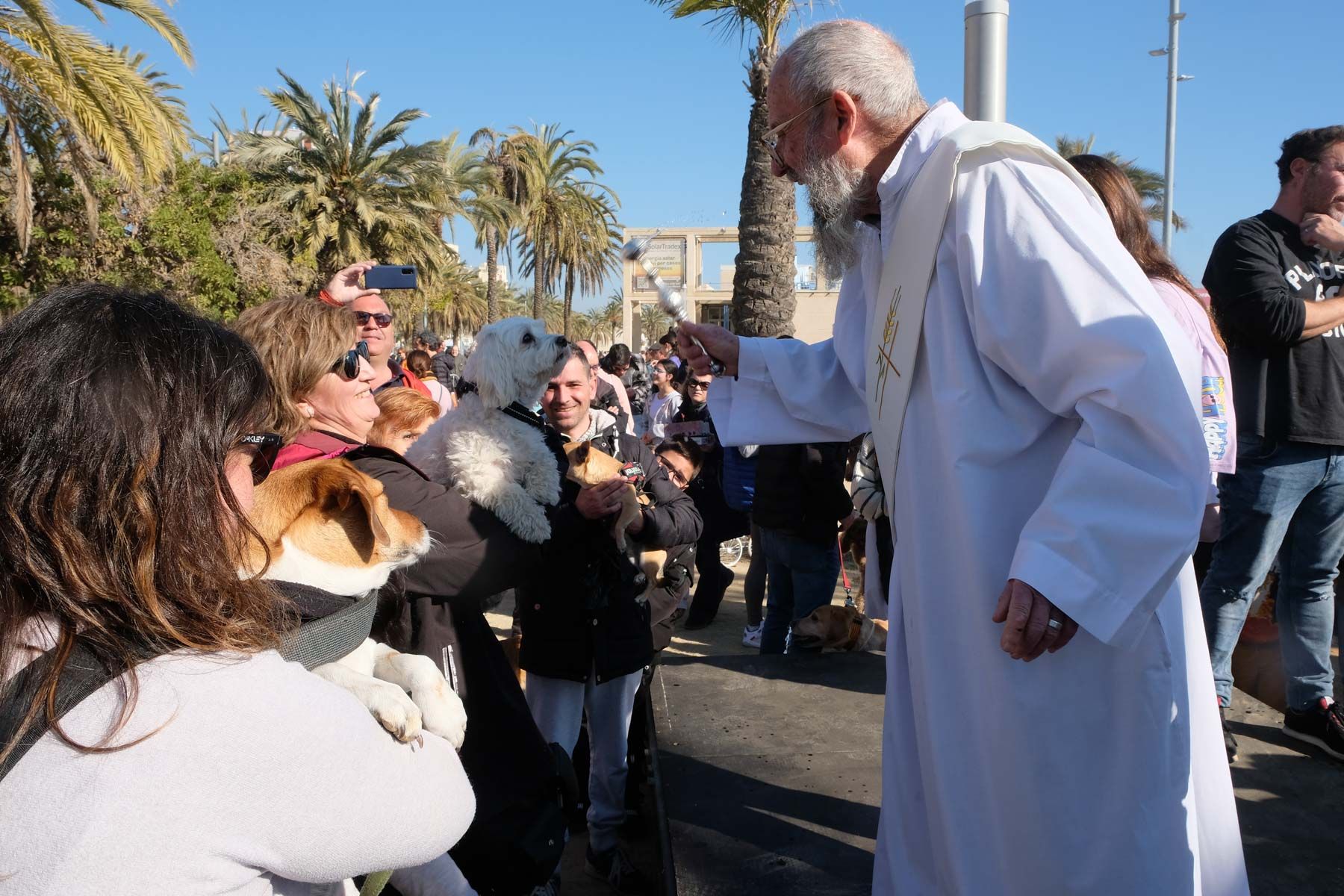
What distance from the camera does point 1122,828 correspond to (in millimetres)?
1977

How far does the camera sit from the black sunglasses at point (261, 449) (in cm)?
142

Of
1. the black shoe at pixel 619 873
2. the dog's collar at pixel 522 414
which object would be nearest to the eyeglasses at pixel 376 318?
the dog's collar at pixel 522 414

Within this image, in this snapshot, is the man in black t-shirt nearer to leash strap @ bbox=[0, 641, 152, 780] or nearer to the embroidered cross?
the embroidered cross

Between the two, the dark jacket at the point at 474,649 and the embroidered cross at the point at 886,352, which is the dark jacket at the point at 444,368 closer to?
the dark jacket at the point at 474,649

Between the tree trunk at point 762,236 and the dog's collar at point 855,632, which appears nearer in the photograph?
A: the dog's collar at point 855,632

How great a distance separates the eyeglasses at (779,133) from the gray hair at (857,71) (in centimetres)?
2

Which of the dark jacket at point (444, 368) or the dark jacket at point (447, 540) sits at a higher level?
the dark jacket at point (444, 368)

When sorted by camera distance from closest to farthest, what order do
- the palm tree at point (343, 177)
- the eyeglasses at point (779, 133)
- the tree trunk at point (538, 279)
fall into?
1. the eyeglasses at point (779, 133)
2. the palm tree at point (343, 177)
3. the tree trunk at point (538, 279)

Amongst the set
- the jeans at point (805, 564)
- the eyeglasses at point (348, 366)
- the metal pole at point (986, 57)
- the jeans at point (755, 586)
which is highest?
the metal pole at point (986, 57)

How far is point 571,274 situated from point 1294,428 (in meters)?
35.4

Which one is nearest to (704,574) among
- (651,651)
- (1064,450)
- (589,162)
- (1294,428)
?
(651,651)

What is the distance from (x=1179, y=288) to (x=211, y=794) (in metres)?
3.27

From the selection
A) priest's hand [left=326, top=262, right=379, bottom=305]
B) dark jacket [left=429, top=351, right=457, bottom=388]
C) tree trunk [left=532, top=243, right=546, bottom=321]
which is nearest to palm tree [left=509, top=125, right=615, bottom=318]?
tree trunk [left=532, top=243, right=546, bottom=321]

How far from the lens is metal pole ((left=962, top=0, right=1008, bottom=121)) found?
369 cm
